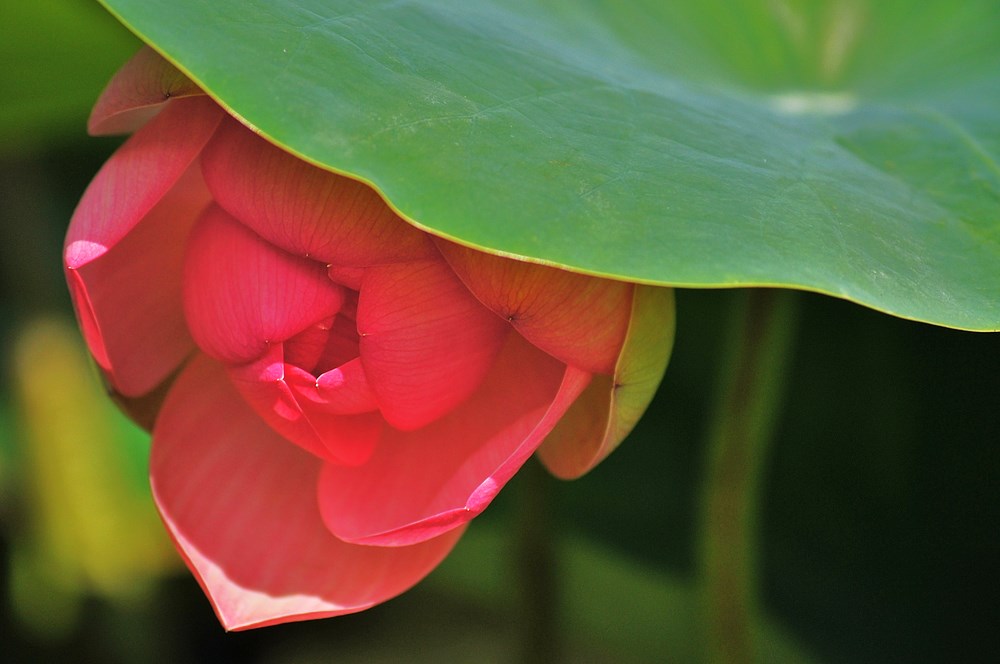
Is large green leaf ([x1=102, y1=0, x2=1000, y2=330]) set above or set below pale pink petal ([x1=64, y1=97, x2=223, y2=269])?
above

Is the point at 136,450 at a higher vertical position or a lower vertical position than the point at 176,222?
lower

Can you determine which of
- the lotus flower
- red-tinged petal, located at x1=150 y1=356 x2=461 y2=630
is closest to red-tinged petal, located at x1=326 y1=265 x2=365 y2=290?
the lotus flower

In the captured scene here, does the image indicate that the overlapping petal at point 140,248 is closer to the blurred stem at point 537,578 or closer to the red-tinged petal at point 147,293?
the red-tinged petal at point 147,293

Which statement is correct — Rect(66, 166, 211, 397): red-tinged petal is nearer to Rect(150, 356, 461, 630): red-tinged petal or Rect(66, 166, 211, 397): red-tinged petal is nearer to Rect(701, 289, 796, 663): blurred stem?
Rect(150, 356, 461, 630): red-tinged petal

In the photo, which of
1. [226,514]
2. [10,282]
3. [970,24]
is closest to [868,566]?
[970,24]

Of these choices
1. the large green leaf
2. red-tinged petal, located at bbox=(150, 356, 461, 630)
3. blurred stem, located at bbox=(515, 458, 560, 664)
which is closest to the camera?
the large green leaf

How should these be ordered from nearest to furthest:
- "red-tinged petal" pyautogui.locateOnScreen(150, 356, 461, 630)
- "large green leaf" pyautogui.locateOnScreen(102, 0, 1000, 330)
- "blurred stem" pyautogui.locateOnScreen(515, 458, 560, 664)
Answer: "large green leaf" pyautogui.locateOnScreen(102, 0, 1000, 330) < "red-tinged petal" pyautogui.locateOnScreen(150, 356, 461, 630) < "blurred stem" pyautogui.locateOnScreen(515, 458, 560, 664)

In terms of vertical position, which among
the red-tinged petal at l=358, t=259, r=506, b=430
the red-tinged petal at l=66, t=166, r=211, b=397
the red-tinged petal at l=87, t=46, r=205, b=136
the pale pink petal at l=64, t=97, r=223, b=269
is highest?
the red-tinged petal at l=87, t=46, r=205, b=136

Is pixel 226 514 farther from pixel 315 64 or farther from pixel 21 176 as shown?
pixel 21 176
